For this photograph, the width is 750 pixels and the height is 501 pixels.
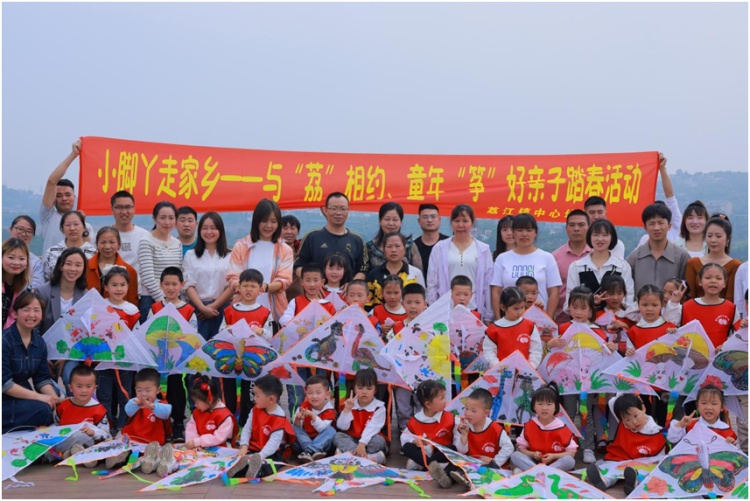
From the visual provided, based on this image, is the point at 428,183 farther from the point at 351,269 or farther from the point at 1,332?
the point at 1,332

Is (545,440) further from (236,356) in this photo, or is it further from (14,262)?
(14,262)

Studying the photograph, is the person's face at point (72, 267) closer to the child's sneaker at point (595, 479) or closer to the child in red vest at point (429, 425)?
the child in red vest at point (429, 425)

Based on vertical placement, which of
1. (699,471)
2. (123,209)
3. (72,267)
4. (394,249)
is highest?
(123,209)

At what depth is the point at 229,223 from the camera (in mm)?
8664

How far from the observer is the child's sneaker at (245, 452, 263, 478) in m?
5.11

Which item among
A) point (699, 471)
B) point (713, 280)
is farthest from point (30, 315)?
point (713, 280)

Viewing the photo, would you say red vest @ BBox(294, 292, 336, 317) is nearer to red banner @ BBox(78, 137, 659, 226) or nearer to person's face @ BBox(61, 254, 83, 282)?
person's face @ BBox(61, 254, 83, 282)

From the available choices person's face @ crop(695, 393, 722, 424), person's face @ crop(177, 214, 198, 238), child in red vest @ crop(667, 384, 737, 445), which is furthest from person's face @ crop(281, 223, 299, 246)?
person's face @ crop(695, 393, 722, 424)

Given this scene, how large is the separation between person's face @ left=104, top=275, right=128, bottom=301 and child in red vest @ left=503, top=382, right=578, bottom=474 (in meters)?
3.15

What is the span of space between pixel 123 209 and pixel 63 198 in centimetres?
86

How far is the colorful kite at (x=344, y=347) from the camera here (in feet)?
19.3

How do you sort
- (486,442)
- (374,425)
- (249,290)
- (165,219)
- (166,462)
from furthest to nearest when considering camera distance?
1. (165,219)
2. (249,290)
3. (374,425)
4. (486,442)
5. (166,462)

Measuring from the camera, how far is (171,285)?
20.3 feet

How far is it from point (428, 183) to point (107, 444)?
15.7 ft
